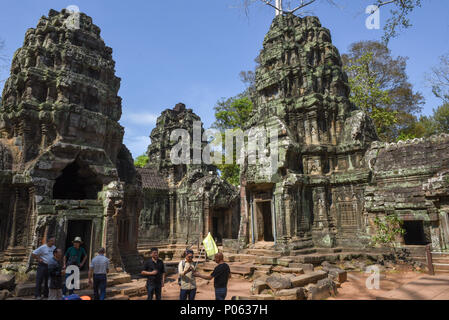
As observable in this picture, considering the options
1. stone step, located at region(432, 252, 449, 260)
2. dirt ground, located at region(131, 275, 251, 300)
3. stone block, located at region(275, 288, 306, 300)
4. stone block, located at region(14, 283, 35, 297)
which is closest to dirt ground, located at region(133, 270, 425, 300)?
dirt ground, located at region(131, 275, 251, 300)

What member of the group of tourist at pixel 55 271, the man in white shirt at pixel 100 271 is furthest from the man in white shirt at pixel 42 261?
the man in white shirt at pixel 100 271

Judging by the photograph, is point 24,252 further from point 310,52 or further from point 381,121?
point 381,121

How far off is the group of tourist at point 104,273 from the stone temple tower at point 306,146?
803cm

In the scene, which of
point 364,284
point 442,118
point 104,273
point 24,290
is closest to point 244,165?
point 364,284

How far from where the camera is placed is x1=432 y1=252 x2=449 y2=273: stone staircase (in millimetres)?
10469

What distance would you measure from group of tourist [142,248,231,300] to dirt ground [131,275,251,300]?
273 cm

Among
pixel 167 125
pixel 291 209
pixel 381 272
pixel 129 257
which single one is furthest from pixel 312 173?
pixel 167 125

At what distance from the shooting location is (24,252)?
9.41m

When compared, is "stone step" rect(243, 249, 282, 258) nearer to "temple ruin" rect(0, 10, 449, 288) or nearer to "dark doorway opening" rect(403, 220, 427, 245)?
"temple ruin" rect(0, 10, 449, 288)

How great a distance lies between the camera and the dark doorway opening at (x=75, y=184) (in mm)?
11094

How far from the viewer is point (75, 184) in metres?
12.1

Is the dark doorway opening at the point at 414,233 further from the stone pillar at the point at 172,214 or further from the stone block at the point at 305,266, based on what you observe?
the stone pillar at the point at 172,214

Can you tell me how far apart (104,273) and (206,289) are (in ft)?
13.6

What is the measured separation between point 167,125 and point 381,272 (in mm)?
18900
